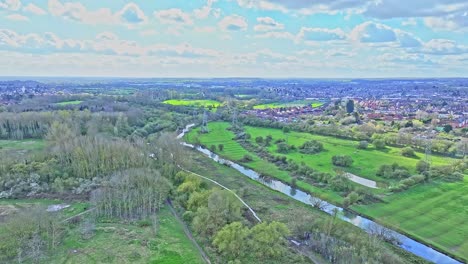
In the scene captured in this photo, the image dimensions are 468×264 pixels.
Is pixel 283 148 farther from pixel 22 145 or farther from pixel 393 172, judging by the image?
pixel 22 145

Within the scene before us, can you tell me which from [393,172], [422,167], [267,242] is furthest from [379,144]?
[267,242]

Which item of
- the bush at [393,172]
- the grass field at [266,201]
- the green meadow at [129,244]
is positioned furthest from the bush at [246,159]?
the green meadow at [129,244]

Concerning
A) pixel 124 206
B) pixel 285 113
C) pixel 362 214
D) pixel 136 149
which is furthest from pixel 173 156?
pixel 285 113

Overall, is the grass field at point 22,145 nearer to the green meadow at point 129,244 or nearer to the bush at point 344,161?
the green meadow at point 129,244

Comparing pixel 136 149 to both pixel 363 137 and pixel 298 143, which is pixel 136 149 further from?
pixel 363 137

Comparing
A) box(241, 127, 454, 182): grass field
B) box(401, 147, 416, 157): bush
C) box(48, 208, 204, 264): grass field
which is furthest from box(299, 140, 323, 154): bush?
box(48, 208, 204, 264): grass field

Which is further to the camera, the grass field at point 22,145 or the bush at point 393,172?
the grass field at point 22,145
